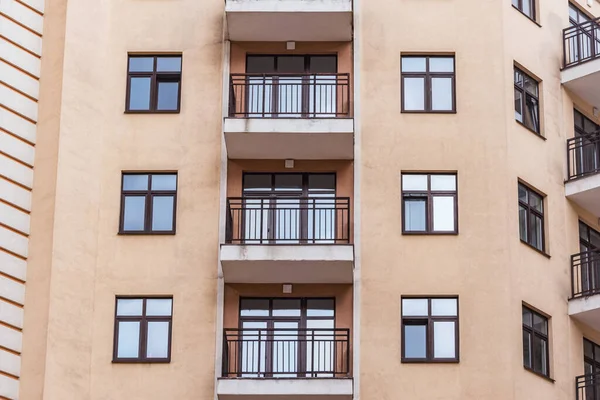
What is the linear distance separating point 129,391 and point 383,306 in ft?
18.4

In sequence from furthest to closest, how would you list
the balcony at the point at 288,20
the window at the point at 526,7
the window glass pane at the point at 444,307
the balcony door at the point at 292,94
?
1. the window at the point at 526,7
2. the balcony at the point at 288,20
3. the balcony door at the point at 292,94
4. the window glass pane at the point at 444,307

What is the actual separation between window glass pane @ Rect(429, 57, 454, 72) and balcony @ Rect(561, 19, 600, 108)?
3.26m

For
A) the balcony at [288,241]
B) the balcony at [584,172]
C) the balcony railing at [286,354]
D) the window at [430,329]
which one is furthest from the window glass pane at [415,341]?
the balcony at [584,172]

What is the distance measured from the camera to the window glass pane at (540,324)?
34344 mm

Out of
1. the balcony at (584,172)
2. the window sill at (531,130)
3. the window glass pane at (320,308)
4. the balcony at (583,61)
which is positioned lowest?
the window glass pane at (320,308)

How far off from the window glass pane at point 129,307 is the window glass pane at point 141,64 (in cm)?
541

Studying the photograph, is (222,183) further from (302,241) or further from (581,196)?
(581,196)

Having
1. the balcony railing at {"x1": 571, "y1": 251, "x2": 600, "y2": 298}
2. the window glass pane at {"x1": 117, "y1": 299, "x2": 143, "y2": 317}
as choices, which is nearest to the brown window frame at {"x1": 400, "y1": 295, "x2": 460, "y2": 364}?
the balcony railing at {"x1": 571, "y1": 251, "x2": 600, "y2": 298}

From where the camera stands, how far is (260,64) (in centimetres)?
3594

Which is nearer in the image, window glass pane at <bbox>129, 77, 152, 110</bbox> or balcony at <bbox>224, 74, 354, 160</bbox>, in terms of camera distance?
balcony at <bbox>224, 74, 354, 160</bbox>

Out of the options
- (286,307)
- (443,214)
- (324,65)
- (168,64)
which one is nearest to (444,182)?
(443,214)

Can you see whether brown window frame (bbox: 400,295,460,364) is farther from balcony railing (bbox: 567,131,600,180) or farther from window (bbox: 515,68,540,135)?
balcony railing (bbox: 567,131,600,180)

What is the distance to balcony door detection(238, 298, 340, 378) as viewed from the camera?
3309 centimetres

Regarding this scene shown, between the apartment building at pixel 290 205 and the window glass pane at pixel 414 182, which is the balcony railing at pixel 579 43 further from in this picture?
the window glass pane at pixel 414 182
